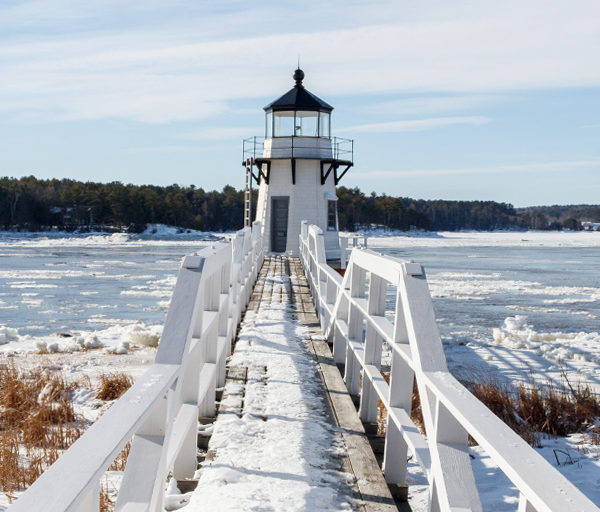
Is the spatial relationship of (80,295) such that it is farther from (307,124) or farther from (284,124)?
(307,124)

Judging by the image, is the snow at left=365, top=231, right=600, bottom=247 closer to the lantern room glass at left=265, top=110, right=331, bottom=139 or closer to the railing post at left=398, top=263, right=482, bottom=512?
the lantern room glass at left=265, top=110, right=331, bottom=139

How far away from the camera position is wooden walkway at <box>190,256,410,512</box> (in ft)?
A: 10.6

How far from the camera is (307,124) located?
2192cm

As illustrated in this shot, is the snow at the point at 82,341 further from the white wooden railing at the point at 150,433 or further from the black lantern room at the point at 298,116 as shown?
the black lantern room at the point at 298,116

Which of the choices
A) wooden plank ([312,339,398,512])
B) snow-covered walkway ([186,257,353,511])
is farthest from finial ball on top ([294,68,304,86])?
wooden plank ([312,339,398,512])

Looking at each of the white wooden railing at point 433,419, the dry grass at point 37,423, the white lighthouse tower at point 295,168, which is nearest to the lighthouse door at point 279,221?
the white lighthouse tower at point 295,168

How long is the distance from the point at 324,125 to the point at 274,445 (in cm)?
1918

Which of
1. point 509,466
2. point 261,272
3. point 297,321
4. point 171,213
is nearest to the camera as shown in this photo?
point 509,466

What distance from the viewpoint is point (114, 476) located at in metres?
4.50

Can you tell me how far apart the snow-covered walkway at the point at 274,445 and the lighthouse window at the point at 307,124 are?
52.5 ft

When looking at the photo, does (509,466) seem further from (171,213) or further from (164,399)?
(171,213)

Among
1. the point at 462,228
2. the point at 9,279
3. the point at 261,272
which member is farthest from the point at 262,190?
the point at 462,228

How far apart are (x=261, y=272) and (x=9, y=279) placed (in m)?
16.2

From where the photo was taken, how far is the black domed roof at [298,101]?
70.2 ft
